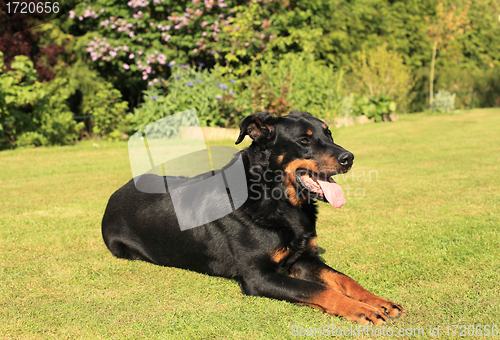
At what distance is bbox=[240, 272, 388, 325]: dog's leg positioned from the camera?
2650mm

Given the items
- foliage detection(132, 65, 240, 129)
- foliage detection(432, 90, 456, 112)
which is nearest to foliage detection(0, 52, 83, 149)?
foliage detection(132, 65, 240, 129)

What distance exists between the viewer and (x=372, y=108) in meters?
15.7

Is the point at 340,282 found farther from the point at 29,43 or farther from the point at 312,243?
the point at 29,43

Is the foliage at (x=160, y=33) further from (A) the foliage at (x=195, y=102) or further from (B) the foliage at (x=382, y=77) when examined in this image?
(B) the foliage at (x=382, y=77)

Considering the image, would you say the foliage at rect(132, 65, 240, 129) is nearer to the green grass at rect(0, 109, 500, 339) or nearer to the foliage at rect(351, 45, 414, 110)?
the green grass at rect(0, 109, 500, 339)

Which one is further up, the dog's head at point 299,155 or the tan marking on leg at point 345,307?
the dog's head at point 299,155

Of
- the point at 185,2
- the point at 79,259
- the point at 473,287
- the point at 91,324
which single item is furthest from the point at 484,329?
the point at 185,2

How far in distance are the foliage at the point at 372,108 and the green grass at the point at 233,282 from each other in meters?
8.58

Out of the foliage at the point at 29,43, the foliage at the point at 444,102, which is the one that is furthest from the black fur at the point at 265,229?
the foliage at the point at 444,102

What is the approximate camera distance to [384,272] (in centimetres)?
343

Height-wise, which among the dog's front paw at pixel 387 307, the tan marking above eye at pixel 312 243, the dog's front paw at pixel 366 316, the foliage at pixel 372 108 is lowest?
the foliage at pixel 372 108

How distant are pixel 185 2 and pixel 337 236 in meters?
10.8

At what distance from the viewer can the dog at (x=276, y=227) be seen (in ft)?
9.80

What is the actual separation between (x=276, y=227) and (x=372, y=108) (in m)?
13.5
